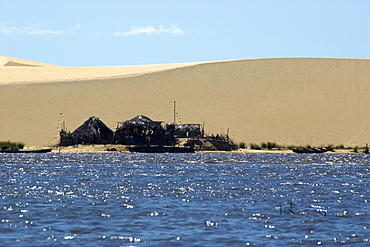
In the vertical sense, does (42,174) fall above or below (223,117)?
below

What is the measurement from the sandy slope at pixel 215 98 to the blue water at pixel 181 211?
45.0 m

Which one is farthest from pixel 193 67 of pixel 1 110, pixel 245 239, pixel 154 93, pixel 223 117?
pixel 245 239

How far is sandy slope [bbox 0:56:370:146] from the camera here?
75625 mm

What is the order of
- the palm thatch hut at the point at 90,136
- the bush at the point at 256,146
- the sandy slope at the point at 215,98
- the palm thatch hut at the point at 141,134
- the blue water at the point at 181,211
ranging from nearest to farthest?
the blue water at the point at 181,211, the palm thatch hut at the point at 141,134, the palm thatch hut at the point at 90,136, the bush at the point at 256,146, the sandy slope at the point at 215,98

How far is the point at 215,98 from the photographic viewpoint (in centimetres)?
8556

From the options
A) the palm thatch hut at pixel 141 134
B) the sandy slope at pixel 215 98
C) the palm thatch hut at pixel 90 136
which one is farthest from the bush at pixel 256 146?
the palm thatch hut at pixel 90 136

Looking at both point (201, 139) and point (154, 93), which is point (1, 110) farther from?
point (201, 139)

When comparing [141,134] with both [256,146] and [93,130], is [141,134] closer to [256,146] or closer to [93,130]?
[93,130]

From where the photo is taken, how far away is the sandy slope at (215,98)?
75.6 meters

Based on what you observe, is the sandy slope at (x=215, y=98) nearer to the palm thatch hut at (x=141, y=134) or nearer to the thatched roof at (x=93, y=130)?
the thatched roof at (x=93, y=130)

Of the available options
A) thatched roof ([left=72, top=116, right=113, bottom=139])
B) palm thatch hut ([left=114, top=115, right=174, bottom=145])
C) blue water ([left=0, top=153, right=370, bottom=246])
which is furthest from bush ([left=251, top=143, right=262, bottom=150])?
blue water ([left=0, top=153, right=370, bottom=246])

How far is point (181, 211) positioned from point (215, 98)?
224 ft

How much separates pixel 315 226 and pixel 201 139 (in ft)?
158

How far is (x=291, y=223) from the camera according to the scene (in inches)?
627
